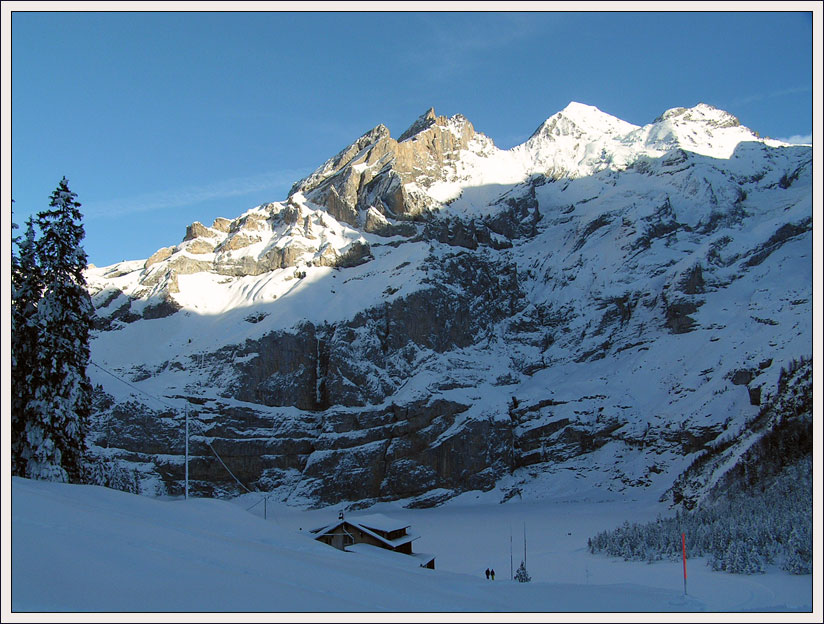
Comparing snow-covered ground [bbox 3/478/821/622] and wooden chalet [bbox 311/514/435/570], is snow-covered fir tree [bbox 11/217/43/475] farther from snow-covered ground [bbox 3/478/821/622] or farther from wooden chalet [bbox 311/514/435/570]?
wooden chalet [bbox 311/514/435/570]

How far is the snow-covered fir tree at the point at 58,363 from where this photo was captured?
26.4m

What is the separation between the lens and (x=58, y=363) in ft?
88.8

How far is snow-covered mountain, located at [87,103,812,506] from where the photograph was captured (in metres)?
103

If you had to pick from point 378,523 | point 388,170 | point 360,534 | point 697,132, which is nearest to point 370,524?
point 378,523

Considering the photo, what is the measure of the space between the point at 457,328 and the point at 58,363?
99002 millimetres

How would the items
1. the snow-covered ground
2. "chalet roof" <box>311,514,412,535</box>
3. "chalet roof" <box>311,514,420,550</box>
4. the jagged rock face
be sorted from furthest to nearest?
the jagged rock face → "chalet roof" <box>311,514,412,535</box> → "chalet roof" <box>311,514,420,550</box> → the snow-covered ground

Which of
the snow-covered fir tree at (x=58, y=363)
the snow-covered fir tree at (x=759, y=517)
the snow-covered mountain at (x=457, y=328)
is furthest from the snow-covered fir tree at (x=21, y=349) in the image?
the snow-covered mountain at (x=457, y=328)

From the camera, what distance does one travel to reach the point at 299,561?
1418 cm

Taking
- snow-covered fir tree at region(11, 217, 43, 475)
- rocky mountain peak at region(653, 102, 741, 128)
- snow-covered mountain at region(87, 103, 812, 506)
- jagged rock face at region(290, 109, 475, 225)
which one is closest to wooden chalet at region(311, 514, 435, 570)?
snow-covered fir tree at region(11, 217, 43, 475)

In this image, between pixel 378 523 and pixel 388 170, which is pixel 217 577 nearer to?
pixel 378 523

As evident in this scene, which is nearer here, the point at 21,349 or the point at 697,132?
the point at 21,349

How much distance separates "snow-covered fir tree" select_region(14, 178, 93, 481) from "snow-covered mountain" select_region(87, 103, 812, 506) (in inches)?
2393

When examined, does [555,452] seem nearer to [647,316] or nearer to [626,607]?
[647,316]

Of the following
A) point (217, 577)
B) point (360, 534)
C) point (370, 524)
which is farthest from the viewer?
point (370, 524)
